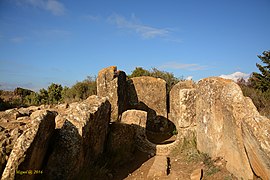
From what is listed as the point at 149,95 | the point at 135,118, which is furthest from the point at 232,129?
the point at 149,95

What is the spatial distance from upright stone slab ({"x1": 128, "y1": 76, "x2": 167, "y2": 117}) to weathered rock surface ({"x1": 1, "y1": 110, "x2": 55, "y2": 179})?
6.10 meters

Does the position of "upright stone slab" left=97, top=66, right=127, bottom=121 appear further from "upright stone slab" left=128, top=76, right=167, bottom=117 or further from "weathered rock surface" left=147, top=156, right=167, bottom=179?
"weathered rock surface" left=147, top=156, right=167, bottom=179

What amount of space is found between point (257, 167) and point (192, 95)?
10.4 ft

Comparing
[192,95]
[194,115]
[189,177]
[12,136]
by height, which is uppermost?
[192,95]

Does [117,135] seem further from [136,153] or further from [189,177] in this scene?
[189,177]

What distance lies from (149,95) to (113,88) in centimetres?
175

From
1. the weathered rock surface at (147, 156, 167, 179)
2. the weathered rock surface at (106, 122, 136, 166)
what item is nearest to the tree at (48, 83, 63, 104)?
the weathered rock surface at (106, 122, 136, 166)

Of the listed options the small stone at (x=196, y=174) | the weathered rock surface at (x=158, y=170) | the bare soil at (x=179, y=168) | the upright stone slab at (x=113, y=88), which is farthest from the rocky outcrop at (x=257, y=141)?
the upright stone slab at (x=113, y=88)

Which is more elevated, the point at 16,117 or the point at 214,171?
the point at 16,117

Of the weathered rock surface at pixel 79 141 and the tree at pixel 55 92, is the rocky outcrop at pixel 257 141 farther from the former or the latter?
the tree at pixel 55 92

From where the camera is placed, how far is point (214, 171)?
443cm

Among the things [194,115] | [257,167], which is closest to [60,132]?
[257,167]

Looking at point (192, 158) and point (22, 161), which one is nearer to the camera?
point (22, 161)

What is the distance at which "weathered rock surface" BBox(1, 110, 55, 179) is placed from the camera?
3.01 meters
